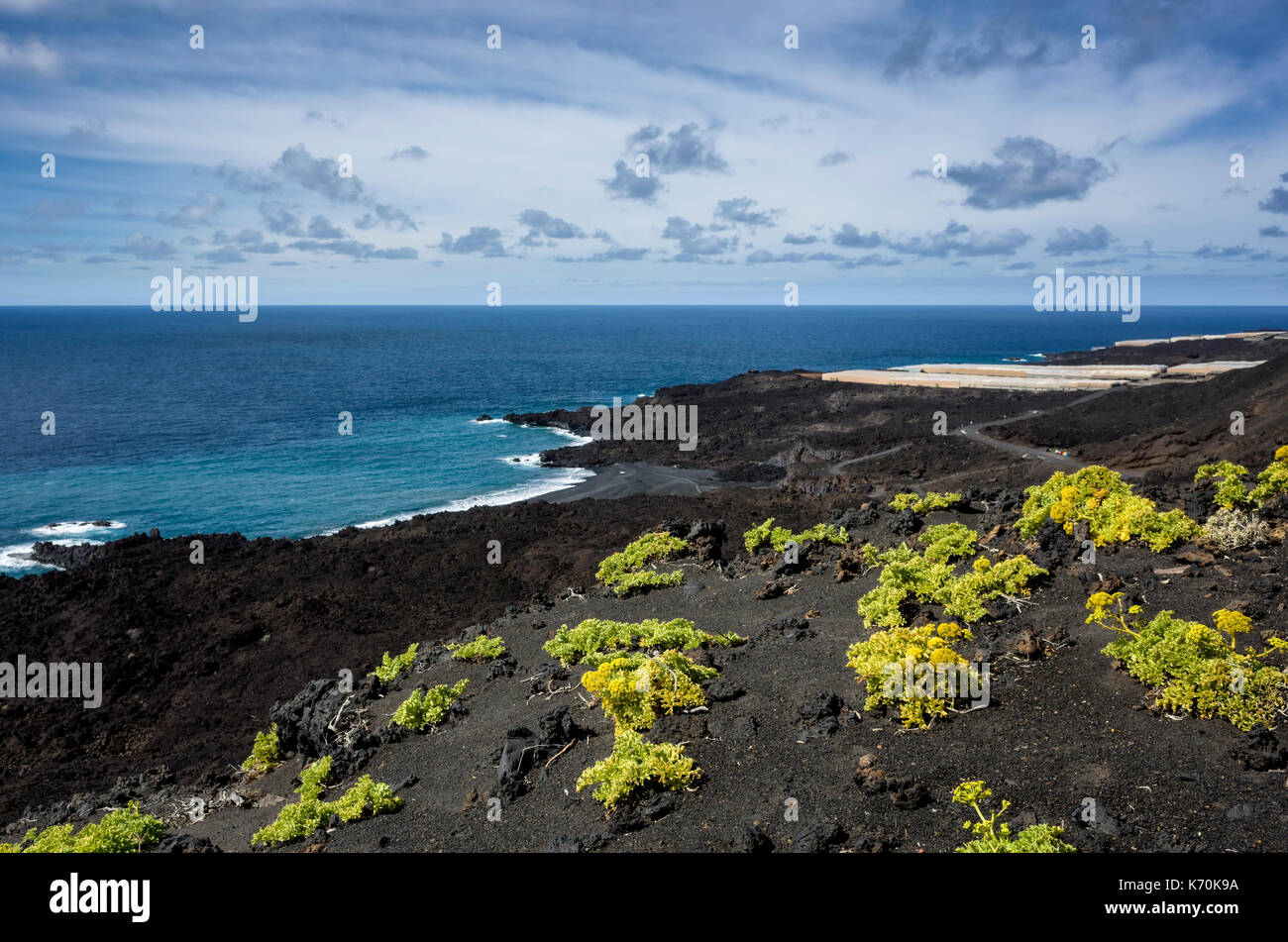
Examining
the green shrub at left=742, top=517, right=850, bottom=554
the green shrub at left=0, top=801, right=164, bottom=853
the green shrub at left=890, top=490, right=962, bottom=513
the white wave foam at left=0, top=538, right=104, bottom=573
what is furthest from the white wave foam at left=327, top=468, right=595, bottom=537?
the green shrub at left=0, top=801, right=164, bottom=853

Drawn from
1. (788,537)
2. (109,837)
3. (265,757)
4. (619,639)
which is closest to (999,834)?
(619,639)

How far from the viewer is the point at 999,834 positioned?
8023 mm

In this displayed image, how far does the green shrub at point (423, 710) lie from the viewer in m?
14.2

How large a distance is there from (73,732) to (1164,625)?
78.5 ft

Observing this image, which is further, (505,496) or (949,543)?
(505,496)

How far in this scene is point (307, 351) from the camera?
15125 cm

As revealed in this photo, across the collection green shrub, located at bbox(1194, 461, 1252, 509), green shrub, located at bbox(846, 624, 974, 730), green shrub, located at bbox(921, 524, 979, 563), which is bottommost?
green shrub, located at bbox(846, 624, 974, 730)

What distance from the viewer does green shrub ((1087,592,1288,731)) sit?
930cm

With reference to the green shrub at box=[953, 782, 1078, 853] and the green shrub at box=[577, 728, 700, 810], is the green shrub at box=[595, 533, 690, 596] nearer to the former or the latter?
the green shrub at box=[577, 728, 700, 810]

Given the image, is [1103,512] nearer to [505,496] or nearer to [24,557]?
[505,496]

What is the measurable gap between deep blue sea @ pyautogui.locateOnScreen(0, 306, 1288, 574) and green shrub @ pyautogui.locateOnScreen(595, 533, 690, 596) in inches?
993

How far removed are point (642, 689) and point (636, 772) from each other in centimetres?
186
